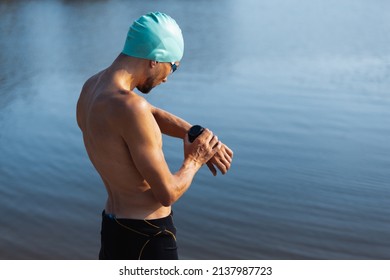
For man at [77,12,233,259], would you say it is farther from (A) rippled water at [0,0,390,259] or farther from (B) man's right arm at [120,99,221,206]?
(A) rippled water at [0,0,390,259]

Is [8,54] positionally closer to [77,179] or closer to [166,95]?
[166,95]

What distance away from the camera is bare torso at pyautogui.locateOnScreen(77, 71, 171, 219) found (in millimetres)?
3211

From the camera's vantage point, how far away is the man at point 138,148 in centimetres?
321

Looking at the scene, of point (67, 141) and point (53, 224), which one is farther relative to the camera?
point (67, 141)

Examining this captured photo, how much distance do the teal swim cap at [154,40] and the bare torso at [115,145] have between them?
Result: 0.50 feet

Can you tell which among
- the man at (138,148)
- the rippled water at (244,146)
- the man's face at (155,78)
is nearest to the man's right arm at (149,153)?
the man at (138,148)

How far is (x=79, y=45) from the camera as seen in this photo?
54.5 feet

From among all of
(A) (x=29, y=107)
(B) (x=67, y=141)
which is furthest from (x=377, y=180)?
(A) (x=29, y=107)

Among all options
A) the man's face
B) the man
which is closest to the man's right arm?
the man

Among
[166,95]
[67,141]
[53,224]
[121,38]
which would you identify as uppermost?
[121,38]

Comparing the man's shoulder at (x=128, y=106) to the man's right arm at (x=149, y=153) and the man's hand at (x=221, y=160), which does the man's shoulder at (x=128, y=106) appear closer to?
the man's right arm at (x=149, y=153)

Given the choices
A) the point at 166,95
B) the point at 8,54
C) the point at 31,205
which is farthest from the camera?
the point at 8,54
